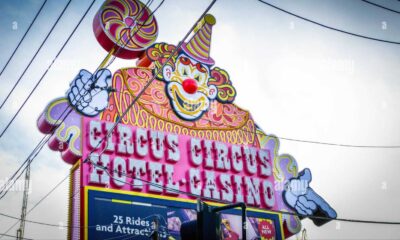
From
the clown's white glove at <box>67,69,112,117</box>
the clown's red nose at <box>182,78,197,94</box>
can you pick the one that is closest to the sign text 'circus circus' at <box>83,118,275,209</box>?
the clown's white glove at <box>67,69,112,117</box>

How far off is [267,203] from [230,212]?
1.76 metres

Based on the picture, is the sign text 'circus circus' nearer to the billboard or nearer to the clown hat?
the billboard

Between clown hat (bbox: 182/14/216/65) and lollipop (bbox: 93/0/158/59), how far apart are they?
1.75 meters

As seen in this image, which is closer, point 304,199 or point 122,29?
point 122,29

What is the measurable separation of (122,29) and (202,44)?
4.10 meters

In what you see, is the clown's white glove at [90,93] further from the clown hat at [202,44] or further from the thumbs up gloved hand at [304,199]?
the thumbs up gloved hand at [304,199]

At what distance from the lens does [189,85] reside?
790 inches

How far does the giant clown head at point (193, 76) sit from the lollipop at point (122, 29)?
47cm

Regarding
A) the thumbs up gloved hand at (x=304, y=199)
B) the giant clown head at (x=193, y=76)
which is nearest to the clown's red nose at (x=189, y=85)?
the giant clown head at (x=193, y=76)

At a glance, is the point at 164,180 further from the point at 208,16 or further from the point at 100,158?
the point at 208,16

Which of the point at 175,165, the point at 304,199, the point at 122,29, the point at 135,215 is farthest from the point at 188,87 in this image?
the point at 304,199

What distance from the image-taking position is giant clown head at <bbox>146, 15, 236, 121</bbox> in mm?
19578

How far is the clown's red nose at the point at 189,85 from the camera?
20.0 metres

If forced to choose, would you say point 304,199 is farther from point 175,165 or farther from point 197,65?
point 197,65
